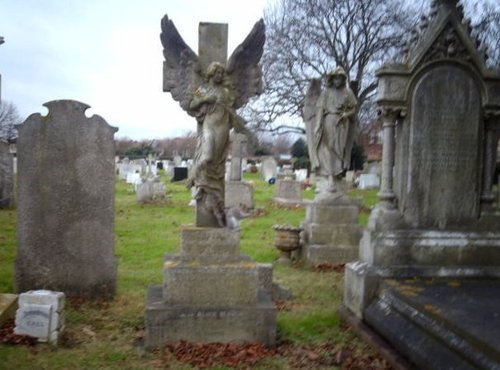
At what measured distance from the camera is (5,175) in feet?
45.8

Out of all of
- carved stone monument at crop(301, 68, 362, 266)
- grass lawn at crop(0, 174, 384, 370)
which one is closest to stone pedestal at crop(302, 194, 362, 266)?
carved stone monument at crop(301, 68, 362, 266)

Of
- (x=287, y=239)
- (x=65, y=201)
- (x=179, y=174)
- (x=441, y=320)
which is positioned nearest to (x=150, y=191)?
(x=287, y=239)

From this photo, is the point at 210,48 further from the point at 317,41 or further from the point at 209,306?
the point at 317,41

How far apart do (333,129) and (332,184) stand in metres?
1.02

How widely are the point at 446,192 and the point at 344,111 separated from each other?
3753mm

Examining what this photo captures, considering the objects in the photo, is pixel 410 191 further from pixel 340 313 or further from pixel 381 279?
pixel 340 313

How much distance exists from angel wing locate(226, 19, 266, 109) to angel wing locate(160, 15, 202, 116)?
1.23 feet

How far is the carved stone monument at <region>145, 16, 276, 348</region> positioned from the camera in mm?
4847

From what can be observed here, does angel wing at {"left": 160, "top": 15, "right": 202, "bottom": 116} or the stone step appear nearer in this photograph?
the stone step

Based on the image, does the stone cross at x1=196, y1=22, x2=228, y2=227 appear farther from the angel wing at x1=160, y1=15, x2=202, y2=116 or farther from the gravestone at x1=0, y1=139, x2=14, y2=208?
the gravestone at x1=0, y1=139, x2=14, y2=208

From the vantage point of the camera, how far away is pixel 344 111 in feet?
29.8

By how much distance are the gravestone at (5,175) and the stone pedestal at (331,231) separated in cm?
926

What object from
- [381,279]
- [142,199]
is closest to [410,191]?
[381,279]

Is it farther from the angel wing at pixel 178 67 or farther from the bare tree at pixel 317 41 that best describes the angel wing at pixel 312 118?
the bare tree at pixel 317 41
